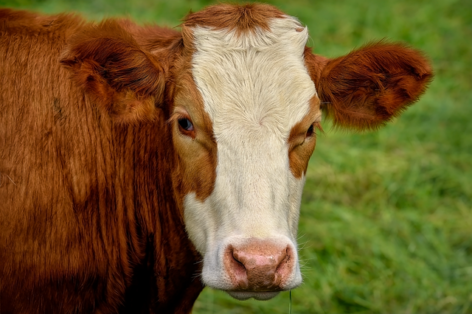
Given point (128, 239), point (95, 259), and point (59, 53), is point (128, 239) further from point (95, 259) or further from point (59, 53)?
point (59, 53)

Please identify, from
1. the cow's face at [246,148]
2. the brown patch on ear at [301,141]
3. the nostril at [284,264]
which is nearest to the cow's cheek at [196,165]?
the cow's face at [246,148]

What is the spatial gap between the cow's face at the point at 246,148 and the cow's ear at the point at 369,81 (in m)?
0.31

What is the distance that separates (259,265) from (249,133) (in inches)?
29.2

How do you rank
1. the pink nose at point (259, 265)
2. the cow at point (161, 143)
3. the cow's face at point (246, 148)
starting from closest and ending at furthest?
the pink nose at point (259, 265) → the cow's face at point (246, 148) → the cow at point (161, 143)

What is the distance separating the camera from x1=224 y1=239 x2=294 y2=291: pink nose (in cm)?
339

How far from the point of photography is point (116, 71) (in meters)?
3.99

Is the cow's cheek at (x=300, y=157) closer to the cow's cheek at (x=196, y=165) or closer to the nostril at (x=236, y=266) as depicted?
the cow's cheek at (x=196, y=165)

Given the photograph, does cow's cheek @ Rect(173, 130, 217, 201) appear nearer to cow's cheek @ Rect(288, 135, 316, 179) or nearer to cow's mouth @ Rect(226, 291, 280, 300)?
cow's cheek @ Rect(288, 135, 316, 179)

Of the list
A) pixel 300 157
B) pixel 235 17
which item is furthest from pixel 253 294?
pixel 235 17

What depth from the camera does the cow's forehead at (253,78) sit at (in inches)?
148

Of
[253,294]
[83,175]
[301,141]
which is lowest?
[253,294]

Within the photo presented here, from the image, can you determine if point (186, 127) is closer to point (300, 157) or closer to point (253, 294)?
point (300, 157)

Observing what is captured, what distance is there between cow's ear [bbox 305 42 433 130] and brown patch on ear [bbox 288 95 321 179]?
0.35m

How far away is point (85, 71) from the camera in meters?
3.85
